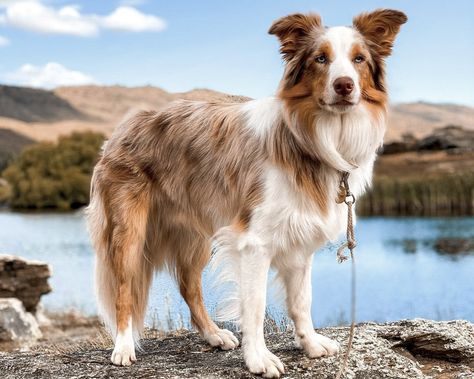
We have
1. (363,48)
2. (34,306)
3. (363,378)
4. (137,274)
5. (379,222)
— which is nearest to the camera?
(363,48)

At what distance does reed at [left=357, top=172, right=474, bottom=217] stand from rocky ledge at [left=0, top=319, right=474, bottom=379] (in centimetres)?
4443

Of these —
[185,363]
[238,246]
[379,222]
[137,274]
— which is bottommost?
[379,222]

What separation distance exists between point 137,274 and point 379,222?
42.0 metres

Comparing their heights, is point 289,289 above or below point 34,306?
above

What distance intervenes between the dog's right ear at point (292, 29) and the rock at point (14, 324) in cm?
863

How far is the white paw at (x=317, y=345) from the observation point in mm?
5355

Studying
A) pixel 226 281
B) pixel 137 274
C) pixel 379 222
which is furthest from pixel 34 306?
pixel 379 222

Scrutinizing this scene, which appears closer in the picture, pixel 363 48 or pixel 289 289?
pixel 363 48

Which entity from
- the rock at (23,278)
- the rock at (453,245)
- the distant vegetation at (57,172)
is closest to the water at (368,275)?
the rock at (453,245)

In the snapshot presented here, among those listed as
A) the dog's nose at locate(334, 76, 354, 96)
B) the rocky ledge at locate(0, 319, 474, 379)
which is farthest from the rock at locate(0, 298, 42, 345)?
the dog's nose at locate(334, 76, 354, 96)

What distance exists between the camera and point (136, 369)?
213 inches

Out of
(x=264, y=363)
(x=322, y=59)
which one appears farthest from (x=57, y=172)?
(x=322, y=59)

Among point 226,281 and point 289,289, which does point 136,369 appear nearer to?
point 226,281

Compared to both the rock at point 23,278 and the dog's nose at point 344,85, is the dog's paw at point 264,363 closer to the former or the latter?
the dog's nose at point 344,85
